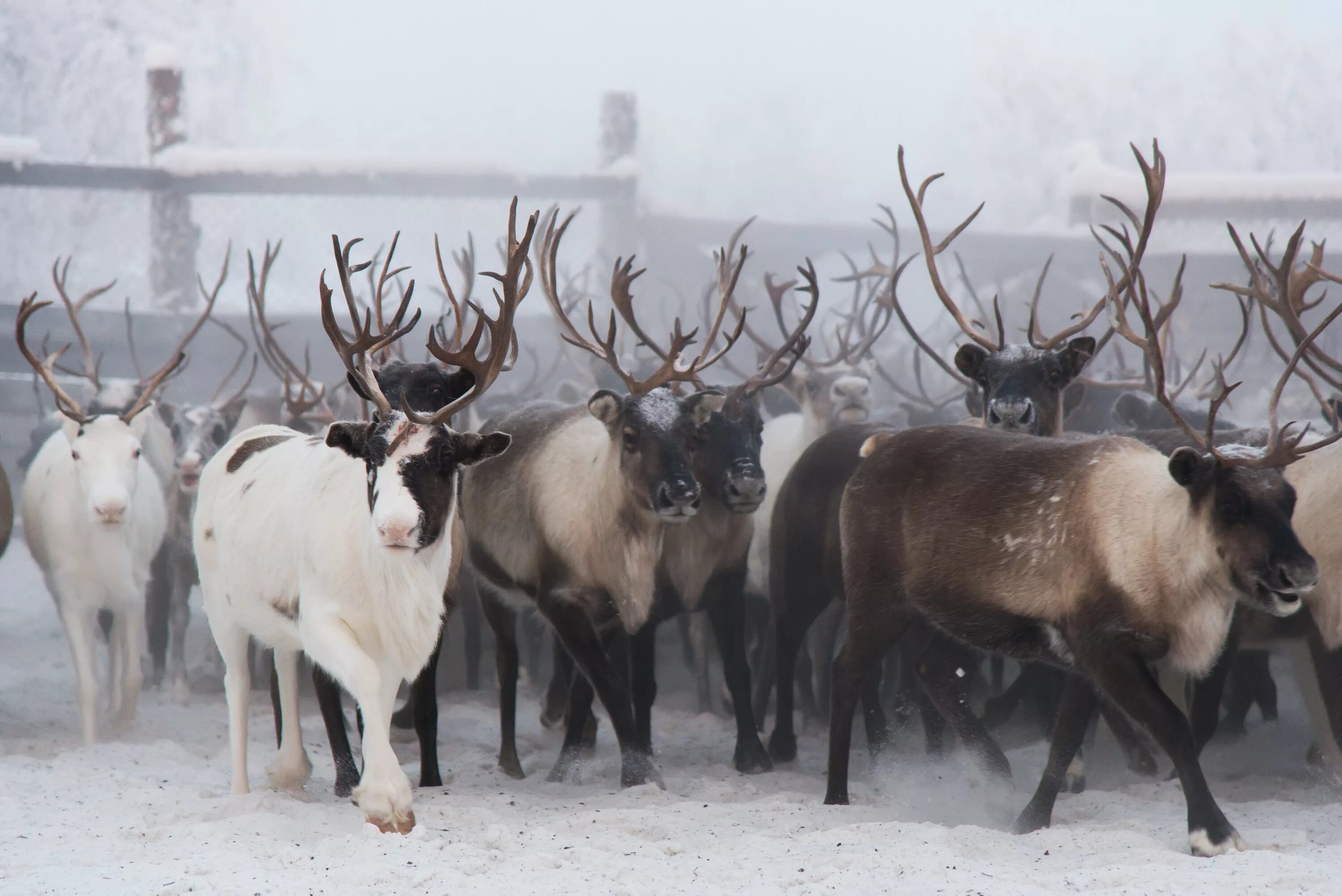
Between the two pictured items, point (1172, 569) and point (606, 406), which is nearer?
point (1172, 569)

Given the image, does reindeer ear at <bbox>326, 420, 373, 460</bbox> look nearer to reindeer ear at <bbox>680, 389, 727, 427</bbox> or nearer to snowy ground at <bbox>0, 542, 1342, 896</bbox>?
snowy ground at <bbox>0, 542, 1342, 896</bbox>

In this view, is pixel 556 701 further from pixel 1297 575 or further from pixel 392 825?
pixel 1297 575

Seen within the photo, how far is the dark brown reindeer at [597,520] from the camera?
496cm

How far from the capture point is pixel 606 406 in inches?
204

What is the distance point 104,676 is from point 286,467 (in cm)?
360

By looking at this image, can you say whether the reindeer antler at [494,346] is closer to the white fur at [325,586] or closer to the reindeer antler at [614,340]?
the white fur at [325,586]

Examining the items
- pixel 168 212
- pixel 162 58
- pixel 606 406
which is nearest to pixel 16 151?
pixel 168 212

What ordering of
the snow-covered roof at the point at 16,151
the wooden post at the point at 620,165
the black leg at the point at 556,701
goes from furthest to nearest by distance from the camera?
the wooden post at the point at 620,165, the snow-covered roof at the point at 16,151, the black leg at the point at 556,701

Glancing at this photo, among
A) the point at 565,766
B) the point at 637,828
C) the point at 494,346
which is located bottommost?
the point at 565,766

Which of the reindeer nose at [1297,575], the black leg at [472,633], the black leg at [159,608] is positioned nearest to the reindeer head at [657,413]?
the black leg at [472,633]

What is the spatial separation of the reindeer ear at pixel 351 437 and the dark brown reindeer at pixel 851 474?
221cm

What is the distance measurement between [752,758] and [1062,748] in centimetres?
150

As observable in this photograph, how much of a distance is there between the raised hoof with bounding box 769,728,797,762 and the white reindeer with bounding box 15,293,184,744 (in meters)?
2.86

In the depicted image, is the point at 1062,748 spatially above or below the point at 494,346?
below
